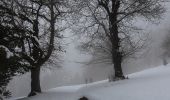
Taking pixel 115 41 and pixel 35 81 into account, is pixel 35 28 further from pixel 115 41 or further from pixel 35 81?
pixel 115 41

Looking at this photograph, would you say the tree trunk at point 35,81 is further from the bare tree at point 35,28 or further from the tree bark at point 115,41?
the tree bark at point 115,41

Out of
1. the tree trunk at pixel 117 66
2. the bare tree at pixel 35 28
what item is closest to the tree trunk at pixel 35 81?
the bare tree at pixel 35 28

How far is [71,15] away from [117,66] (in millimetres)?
5179

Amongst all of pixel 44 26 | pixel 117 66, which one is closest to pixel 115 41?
pixel 117 66

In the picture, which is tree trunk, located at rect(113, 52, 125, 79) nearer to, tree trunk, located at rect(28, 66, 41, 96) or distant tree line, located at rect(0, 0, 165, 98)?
distant tree line, located at rect(0, 0, 165, 98)

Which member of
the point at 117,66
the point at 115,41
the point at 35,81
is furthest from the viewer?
the point at 35,81

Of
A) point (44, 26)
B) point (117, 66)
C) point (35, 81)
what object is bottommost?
point (35, 81)

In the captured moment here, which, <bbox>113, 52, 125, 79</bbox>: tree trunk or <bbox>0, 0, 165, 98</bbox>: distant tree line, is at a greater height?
<bbox>0, 0, 165, 98</bbox>: distant tree line

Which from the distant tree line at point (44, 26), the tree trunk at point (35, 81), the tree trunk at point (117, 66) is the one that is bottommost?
the tree trunk at point (35, 81)

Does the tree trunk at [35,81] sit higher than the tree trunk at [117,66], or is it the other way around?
the tree trunk at [117,66]

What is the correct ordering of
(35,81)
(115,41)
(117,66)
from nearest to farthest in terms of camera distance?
1. (117,66)
2. (115,41)
3. (35,81)

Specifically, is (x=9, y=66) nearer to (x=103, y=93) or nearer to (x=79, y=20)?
(x=103, y=93)

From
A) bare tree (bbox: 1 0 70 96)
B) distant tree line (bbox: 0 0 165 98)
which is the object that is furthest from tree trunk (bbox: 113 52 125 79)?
bare tree (bbox: 1 0 70 96)

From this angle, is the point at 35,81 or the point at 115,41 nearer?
the point at 115,41
